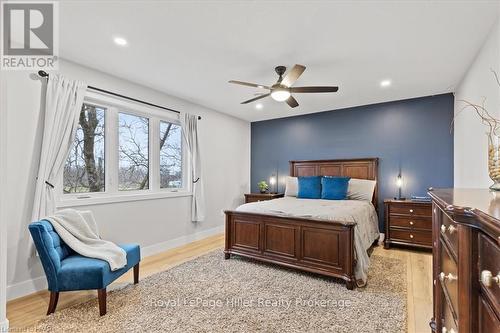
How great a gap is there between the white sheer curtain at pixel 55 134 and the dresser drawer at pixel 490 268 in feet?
11.0

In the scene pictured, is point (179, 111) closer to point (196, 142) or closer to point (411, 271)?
point (196, 142)

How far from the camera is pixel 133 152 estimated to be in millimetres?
3787

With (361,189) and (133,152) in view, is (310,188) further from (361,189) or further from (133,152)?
(133,152)

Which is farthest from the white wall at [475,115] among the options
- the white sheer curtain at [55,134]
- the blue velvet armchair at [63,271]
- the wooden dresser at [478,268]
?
the white sheer curtain at [55,134]

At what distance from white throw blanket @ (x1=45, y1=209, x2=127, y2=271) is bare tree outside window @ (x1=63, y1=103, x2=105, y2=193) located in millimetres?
715

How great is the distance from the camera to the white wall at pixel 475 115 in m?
2.20

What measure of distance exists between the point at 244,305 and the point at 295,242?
1.05 meters

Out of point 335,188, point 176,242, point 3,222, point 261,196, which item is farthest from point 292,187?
point 3,222

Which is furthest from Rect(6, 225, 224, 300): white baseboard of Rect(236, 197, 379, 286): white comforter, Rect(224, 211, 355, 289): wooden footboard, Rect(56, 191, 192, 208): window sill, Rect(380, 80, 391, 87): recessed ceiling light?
Rect(380, 80, 391, 87): recessed ceiling light

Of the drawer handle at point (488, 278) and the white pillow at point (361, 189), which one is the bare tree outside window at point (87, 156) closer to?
the drawer handle at point (488, 278)

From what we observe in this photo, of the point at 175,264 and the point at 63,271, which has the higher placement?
the point at 63,271

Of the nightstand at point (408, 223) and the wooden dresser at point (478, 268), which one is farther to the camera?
the nightstand at point (408, 223)

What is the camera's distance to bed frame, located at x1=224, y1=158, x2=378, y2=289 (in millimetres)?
2752

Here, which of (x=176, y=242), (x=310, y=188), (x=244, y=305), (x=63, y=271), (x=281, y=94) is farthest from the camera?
(x=310, y=188)
